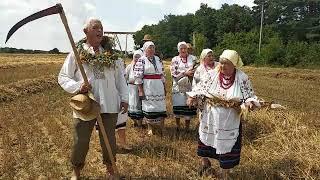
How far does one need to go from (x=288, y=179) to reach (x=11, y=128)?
6263 mm

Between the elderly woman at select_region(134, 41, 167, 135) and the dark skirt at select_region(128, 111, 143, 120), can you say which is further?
the dark skirt at select_region(128, 111, 143, 120)

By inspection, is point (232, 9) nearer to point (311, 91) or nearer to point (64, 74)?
point (311, 91)

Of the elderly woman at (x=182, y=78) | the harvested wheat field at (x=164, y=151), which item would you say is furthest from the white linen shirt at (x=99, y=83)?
the elderly woman at (x=182, y=78)

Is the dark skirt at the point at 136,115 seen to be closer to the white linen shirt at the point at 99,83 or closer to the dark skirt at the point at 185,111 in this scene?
the dark skirt at the point at 185,111

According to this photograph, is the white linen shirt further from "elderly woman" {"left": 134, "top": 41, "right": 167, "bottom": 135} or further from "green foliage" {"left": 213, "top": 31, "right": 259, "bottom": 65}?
"green foliage" {"left": 213, "top": 31, "right": 259, "bottom": 65}

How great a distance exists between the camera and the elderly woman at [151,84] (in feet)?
32.3

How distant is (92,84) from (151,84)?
135 inches

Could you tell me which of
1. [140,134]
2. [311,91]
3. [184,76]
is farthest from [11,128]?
[311,91]

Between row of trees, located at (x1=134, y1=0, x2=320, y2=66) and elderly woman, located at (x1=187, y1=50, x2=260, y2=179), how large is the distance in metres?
42.8

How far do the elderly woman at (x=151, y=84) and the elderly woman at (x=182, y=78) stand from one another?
20.7 inches

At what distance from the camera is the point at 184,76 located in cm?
1046

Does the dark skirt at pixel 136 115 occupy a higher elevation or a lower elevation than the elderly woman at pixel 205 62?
lower

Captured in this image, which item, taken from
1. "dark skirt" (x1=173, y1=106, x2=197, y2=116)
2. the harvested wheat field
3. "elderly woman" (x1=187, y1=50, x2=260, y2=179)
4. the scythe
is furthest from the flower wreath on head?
"dark skirt" (x1=173, y1=106, x2=197, y2=116)

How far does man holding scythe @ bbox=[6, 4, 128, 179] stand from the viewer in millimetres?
6398
